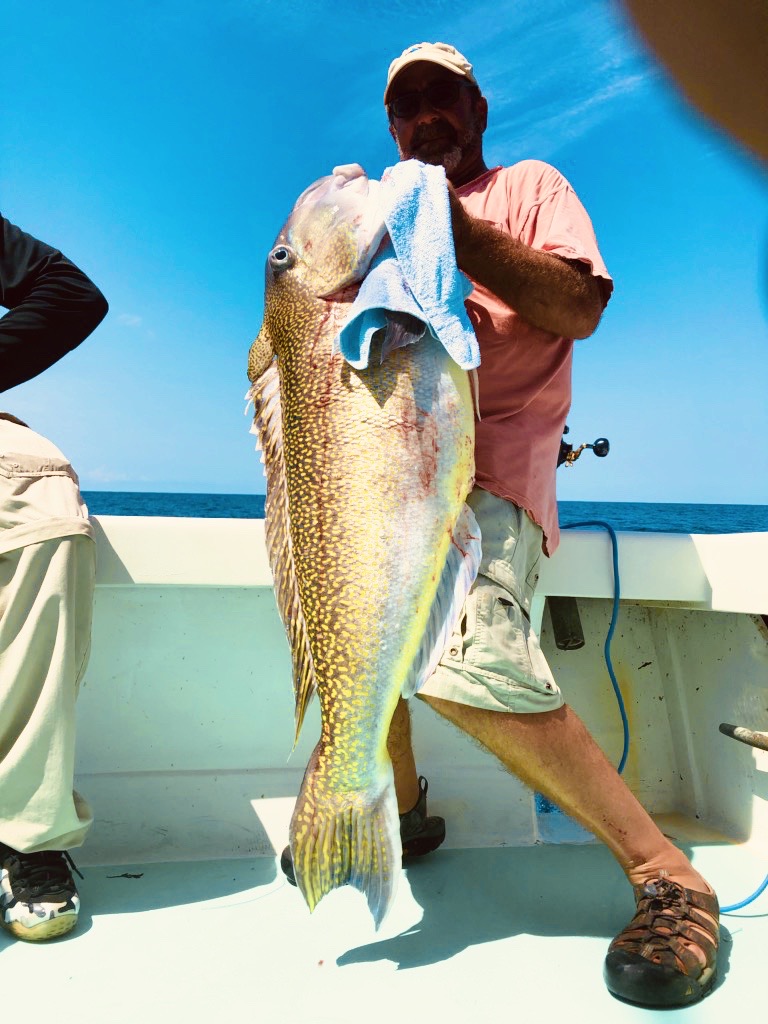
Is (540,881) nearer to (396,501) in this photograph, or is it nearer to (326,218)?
(396,501)

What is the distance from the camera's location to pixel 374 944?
1.87 meters

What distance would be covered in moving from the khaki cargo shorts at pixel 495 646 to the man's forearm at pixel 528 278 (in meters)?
0.50

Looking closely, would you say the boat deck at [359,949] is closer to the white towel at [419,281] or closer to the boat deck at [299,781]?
the boat deck at [299,781]

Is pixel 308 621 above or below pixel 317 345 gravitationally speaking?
below

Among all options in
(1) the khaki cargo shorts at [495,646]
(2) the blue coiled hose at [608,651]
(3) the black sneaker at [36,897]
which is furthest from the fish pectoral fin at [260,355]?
(3) the black sneaker at [36,897]

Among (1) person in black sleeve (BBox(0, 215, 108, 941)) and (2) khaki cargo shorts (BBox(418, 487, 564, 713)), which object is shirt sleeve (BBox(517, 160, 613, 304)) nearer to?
(2) khaki cargo shorts (BBox(418, 487, 564, 713))

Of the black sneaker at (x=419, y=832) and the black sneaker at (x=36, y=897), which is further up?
the black sneaker at (x=36, y=897)

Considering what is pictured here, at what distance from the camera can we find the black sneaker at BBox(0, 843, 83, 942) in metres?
1.86

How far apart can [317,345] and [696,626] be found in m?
1.92

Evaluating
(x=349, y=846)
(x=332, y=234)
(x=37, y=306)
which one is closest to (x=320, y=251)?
(x=332, y=234)

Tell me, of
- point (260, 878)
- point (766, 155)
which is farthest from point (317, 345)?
point (766, 155)

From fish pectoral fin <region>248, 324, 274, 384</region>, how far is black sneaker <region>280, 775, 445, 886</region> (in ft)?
4.91

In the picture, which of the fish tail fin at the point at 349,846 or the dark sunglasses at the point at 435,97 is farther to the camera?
the dark sunglasses at the point at 435,97

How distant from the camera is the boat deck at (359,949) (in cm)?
158
